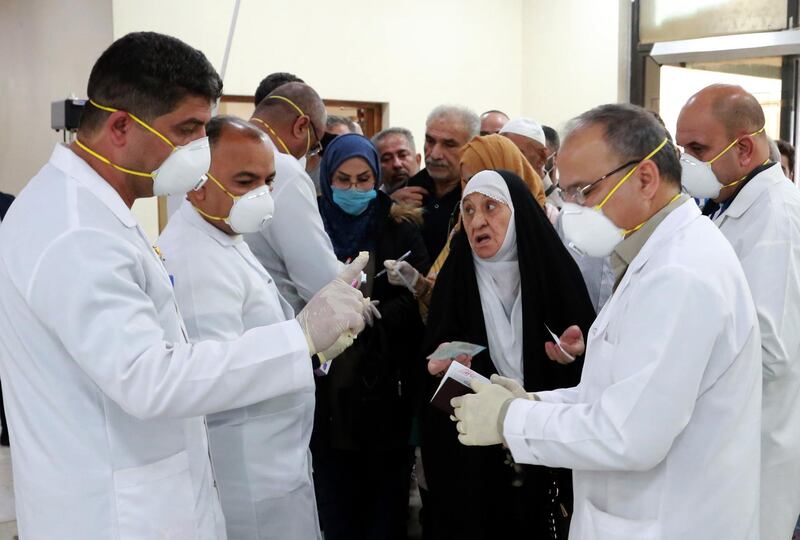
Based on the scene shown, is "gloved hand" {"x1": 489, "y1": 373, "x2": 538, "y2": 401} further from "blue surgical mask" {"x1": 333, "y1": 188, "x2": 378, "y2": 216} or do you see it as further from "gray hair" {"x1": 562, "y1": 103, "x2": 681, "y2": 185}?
"blue surgical mask" {"x1": 333, "y1": 188, "x2": 378, "y2": 216}

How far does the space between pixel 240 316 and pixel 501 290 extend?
1.06m

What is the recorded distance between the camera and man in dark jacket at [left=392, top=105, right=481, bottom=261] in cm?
359

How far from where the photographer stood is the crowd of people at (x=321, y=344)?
145 cm

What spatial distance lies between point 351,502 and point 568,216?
1.75 metres

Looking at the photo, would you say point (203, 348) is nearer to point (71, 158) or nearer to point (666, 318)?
point (71, 158)

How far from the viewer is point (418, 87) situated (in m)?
7.62

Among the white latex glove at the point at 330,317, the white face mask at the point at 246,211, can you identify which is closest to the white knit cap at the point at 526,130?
the white face mask at the point at 246,211

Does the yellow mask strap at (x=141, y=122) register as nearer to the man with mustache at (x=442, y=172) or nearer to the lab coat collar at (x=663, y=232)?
the lab coat collar at (x=663, y=232)

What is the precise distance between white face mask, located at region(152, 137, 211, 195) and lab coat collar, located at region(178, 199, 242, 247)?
342 millimetres

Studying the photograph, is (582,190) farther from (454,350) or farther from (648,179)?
(454,350)

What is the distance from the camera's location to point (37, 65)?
6.14 meters

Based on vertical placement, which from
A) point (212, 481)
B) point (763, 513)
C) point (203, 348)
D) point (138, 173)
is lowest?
point (763, 513)

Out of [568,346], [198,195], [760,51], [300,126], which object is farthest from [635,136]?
[760,51]

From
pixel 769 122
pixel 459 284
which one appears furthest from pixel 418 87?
pixel 459 284
